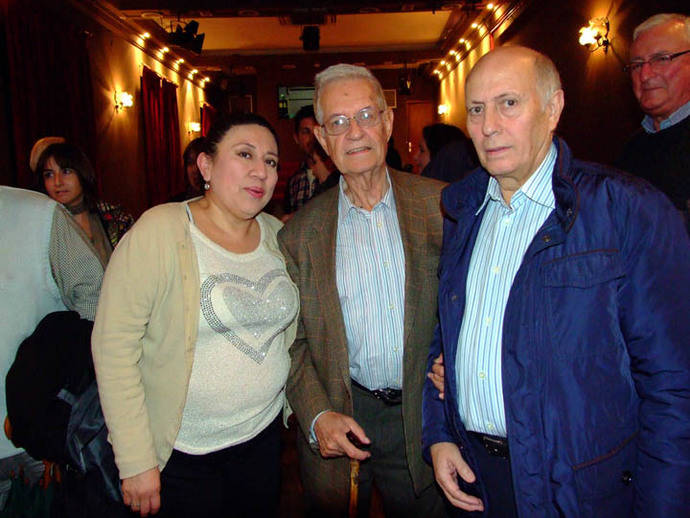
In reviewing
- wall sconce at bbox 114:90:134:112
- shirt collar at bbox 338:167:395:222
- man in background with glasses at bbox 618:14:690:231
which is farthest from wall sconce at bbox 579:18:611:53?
wall sconce at bbox 114:90:134:112

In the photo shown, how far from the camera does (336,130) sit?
1.86m

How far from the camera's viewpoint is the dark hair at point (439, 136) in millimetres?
4016

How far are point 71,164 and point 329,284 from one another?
7.69 ft

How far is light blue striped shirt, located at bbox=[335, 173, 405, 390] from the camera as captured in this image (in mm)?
1730

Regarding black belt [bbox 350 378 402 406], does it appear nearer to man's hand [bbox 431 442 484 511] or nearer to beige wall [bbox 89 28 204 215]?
man's hand [bbox 431 442 484 511]

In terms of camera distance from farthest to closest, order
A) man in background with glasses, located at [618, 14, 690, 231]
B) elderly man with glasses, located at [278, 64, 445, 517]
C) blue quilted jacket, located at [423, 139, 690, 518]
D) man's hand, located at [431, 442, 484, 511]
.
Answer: man in background with glasses, located at [618, 14, 690, 231]
elderly man with glasses, located at [278, 64, 445, 517]
man's hand, located at [431, 442, 484, 511]
blue quilted jacket, located at [423, 139, 690, 518]

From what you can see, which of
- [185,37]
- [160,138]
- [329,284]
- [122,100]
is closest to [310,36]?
[185,37]

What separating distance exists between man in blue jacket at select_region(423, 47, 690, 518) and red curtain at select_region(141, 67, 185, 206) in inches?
360

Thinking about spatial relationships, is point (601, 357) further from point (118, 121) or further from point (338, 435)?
point (118, 121)

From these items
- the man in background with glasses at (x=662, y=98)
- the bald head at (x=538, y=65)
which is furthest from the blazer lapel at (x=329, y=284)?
the man in background with glasses at (x=662, y=98)

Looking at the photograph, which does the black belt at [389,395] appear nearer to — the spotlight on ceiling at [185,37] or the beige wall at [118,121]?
the beige wall at [118,121]

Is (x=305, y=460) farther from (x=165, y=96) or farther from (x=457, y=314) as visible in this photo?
(x=165, y=96)

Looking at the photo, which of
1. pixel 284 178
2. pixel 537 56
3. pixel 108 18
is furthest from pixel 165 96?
pixel 537 56

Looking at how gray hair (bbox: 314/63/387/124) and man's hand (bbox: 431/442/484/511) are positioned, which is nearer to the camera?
man's hand (bbox: 431/442/484/511)
